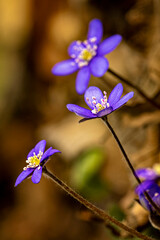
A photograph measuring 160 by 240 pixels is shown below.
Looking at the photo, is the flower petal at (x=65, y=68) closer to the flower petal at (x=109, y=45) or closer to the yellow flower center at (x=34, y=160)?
the flower petal at (x=109, y=45)

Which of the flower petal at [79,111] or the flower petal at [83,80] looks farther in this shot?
the flower petal at [83,80]

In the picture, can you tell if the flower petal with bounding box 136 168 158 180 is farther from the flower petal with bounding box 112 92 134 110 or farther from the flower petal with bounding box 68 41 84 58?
the flower petal with bounding box 68 41 84 58

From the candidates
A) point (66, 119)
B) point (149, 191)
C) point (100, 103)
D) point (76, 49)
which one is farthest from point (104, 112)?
point (66, 119)

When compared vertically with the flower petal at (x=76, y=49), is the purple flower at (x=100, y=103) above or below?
below

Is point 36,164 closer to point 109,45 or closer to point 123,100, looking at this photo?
point 123,100

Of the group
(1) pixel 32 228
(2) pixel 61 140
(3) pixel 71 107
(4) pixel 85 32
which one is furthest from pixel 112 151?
(3) pixel 71 107

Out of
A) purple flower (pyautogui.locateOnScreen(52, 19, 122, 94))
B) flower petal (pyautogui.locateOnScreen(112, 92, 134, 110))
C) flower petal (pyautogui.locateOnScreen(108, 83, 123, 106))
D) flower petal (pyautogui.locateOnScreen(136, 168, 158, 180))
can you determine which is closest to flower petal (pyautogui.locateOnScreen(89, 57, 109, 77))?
purple flower (pyautogui.locateOnScreen(52, 19, 122, 94))

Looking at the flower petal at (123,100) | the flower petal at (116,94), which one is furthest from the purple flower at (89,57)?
the flower petal at (123,100)
